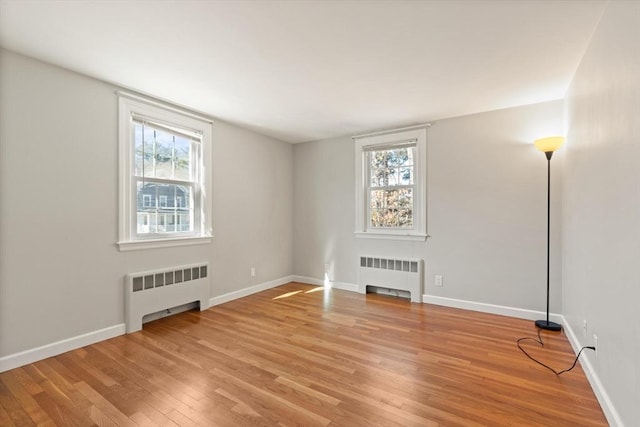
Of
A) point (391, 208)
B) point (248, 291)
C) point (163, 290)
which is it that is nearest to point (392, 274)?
point (391, 208)

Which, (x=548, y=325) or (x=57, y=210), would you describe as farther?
(x=548, y=325)

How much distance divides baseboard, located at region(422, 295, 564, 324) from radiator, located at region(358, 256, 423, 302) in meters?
0.22

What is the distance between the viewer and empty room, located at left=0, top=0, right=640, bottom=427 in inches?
70.2

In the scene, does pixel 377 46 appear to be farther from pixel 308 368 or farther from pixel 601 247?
pixel 308 368

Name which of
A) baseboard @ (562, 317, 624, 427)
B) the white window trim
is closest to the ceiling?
the white window trim

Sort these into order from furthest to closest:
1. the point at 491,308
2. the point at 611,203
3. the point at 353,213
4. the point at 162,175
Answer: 1. the point at 353,213
2. the point at 491,308
3. the point at 162,175
4. the point at 611,203

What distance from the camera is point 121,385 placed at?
2.06 m

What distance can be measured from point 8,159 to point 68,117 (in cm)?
57

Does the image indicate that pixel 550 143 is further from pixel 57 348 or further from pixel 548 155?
pixel 57 348

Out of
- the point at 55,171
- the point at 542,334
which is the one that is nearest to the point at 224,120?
the point at 55,171

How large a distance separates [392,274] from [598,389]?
2.45m

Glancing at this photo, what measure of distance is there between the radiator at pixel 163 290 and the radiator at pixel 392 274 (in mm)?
2231

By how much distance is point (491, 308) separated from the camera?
354 centimetres

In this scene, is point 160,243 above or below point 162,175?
below
